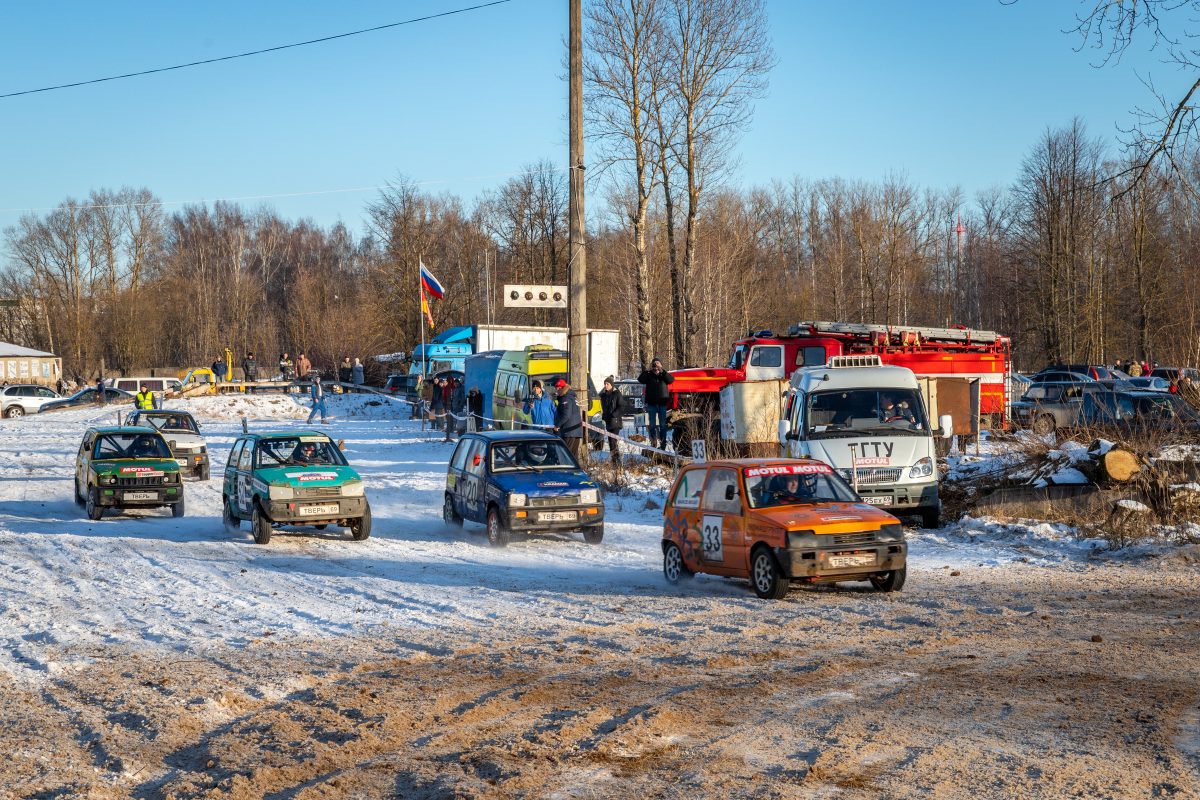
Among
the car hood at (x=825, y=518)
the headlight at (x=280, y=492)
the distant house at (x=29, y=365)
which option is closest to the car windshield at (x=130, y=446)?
the headlight at (x=280, y=492)

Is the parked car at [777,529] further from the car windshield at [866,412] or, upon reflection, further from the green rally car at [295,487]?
the green rally car at [295,487]

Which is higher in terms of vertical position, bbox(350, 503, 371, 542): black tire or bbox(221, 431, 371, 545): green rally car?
bbox(221, 431, 371, 545): green rally car

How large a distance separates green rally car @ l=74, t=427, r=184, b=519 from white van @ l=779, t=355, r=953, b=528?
11103 mm

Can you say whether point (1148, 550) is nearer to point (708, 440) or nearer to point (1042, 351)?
point (708, 440)

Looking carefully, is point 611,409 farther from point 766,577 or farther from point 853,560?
point 853,560

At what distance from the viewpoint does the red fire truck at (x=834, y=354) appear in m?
26.6

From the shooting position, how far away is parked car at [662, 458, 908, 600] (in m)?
12.2

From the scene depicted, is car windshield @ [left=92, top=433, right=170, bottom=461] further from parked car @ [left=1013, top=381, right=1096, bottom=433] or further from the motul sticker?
parked car @ [left=1013, top=381, right=1096, bottom=433]

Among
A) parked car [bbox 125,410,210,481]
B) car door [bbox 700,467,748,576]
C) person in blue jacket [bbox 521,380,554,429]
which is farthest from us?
parked car [bbox 125,410,210,481]

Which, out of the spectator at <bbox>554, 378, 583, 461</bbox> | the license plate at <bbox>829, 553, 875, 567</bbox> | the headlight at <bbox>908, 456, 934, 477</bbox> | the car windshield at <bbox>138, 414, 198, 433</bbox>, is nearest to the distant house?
the car windshield at <bbox>138, 414, 198, 433</bbox>

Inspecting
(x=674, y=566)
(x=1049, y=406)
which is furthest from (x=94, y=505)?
(x=1049, y=406)

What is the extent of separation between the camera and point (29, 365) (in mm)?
90875

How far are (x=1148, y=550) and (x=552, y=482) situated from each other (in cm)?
797

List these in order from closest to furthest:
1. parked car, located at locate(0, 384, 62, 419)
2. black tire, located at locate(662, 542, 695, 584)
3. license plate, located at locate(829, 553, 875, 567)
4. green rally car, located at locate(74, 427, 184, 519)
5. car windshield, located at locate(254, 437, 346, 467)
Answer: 1. license plate, located at locate(829, 553, 875, 567)
2. black tire, located at locate(662, 542, 695, 584)
3. car windshield, located at locate(254, 437, 346, 467)
4. green rally car, located at locate(74, 427, 184, 519)
5. parked car, located at locate(0, 384, 62, 419)
